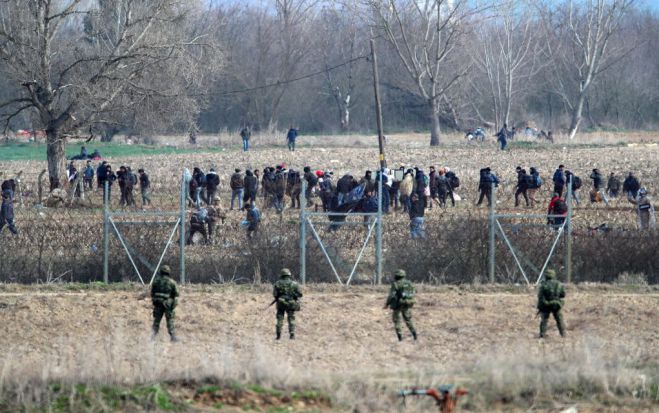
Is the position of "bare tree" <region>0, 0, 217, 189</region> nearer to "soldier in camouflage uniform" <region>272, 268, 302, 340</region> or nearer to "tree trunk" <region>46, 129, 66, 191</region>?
"tree trunk" <region>46, 129, 66, 191</region>

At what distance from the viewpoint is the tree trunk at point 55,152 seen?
109 feet

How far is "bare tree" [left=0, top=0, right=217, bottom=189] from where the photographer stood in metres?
32.2

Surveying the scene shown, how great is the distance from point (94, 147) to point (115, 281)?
113ft

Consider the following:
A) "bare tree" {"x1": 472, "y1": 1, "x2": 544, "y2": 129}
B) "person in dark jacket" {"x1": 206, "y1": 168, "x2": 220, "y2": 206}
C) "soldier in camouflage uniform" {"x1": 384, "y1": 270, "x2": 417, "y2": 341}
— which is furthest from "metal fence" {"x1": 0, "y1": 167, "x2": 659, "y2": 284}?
"bare tree" {"x1": 472, "y1": 1, "x2": 544, "y2": 129}

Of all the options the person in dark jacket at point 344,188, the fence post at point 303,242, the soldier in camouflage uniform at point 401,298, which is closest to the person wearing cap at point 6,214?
the fence post at point 303,242

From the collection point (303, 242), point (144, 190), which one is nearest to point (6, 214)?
point (303, 242)

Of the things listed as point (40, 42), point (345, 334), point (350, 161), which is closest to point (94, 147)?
point (350, 161)

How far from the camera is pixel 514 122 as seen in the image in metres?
75.0

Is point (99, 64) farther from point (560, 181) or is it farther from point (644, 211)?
point (644, 211)

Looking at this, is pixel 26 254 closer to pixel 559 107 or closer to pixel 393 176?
pixel 393 176

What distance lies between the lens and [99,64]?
33375 mm

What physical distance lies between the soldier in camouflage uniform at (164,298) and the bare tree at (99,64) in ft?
55.4

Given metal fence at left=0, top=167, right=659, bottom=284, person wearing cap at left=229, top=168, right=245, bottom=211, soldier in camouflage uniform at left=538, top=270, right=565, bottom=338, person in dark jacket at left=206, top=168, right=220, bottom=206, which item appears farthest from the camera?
person in dark jacket at left=206, top=168, right=220, bottom=206

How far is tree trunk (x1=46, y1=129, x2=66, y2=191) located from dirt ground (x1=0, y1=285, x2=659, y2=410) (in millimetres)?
14649
